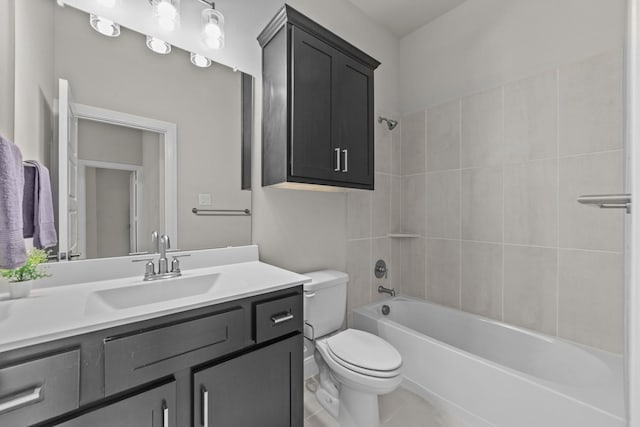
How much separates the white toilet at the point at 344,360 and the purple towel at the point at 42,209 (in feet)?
3.83

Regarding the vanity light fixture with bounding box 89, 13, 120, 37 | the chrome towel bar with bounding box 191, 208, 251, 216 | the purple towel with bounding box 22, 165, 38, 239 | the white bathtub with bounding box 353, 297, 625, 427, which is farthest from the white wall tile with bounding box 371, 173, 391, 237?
the purple towel with bounding box 22, 165, 38, 239

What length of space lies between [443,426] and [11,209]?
80.4 inches

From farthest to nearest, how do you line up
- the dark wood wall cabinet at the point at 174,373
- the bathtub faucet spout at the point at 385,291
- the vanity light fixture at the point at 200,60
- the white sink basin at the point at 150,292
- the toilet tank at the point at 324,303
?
the bathtub faucet spout at the point at 385,291
the toilet tank at the point at 324,303
the vanity light fixture at the point at 200,60
the white sink basin at the point at 150,292
the dark wood wall cabinet at the point at 174,373

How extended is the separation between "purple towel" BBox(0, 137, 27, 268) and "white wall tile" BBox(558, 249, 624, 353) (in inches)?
98.8

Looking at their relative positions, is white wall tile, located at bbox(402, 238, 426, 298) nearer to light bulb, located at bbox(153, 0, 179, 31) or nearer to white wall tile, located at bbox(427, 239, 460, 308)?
white wall tile, located at bbox(427, 239, 460, 308)

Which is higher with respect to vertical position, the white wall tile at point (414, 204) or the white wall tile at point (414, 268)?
the white wall tile at point (414, 204)

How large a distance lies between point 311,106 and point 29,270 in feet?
4.51

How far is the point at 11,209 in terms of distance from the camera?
732 mm

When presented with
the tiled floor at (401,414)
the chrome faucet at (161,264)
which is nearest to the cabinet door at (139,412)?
the chrome faucet at (161,264)

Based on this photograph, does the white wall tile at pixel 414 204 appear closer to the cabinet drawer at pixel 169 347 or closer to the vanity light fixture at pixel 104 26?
the cabinet drawer at pixel 169 347

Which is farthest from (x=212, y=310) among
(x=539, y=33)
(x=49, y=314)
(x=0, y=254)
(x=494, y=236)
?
(x=539, y=33)

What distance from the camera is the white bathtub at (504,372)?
119cm

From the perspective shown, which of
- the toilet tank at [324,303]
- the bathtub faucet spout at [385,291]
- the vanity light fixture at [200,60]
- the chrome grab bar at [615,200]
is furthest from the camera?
the bathtub faucet spout at [385,291]

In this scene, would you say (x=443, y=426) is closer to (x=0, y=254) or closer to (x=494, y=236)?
(x=494, y=236)
